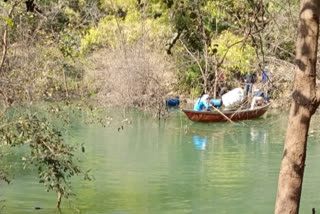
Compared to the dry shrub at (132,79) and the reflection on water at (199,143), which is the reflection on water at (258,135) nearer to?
the reflection on water at (199,143)

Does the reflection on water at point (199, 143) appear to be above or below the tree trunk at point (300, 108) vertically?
below

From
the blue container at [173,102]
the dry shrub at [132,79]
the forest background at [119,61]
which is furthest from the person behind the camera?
the blue container at [173,102]

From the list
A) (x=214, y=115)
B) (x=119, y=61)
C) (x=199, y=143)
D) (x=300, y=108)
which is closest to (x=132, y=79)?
(x=119, y=61)

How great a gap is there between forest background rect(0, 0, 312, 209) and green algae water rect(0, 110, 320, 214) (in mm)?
461

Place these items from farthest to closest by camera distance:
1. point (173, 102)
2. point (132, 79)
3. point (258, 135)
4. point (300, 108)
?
point (173, 102) → point (132, 79) → point (258, 135) → point (300, 108)

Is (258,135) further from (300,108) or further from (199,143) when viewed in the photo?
(300,108)

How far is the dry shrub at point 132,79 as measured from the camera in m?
16.7

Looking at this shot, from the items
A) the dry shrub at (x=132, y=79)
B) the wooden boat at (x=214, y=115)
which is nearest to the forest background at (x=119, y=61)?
the dry shrub at (x=132, y=79)

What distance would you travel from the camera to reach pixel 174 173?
10312 mm

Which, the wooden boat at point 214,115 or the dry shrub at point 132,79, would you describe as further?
the dry shrub at point 132,79

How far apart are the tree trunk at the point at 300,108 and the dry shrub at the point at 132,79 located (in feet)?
44.4

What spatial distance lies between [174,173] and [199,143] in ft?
10.7

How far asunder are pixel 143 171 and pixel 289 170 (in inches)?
318

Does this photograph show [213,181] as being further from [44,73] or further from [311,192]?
[44,73]
